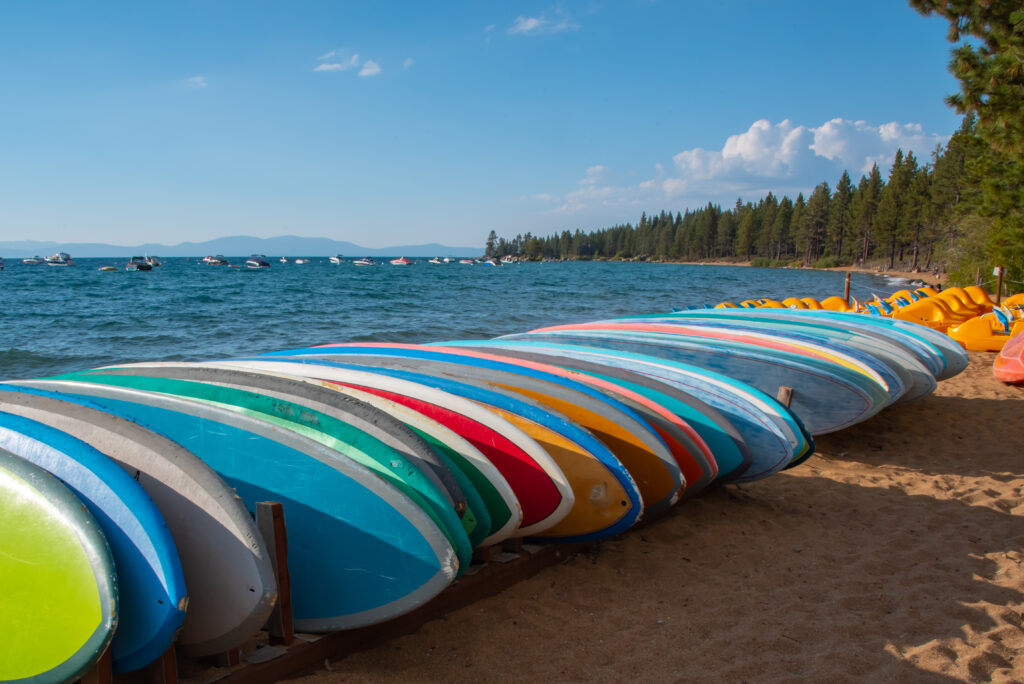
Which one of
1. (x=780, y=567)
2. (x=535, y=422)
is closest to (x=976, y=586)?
(x=780, y=567)

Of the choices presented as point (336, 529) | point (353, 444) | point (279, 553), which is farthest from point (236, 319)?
point (279, 553)

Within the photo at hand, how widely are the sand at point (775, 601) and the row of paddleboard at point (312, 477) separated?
0.30 metres

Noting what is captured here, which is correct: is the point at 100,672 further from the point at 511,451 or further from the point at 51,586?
the point at 511,451

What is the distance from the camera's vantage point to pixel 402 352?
4293 mm

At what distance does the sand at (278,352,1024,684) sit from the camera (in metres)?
2.43

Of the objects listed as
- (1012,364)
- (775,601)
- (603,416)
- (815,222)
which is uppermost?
(815,222)

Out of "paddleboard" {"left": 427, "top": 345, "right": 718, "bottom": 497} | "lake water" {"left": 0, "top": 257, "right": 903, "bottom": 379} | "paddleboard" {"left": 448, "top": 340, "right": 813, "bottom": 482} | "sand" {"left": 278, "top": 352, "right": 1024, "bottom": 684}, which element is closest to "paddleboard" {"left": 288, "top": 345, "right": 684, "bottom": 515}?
"paddleboard" {"left": 427, "top": 345, "right": 718, "bottom": 497}

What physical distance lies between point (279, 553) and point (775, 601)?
2204mm

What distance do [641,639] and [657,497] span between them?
774 millimetres

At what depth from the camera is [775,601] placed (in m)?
3.00

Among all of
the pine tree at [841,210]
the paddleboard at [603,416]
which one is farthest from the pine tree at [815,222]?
the paddleboard at [603,416]

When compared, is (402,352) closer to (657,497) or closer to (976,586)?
(657,497)

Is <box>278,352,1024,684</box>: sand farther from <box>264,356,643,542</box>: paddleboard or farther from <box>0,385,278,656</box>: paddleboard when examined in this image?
<box>0,385,278,656</box>: paddleboard

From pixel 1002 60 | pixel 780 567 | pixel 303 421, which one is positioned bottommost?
pixel 780 567
